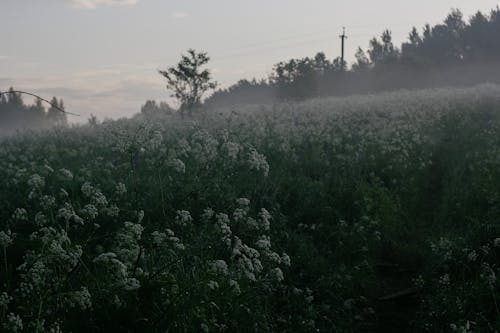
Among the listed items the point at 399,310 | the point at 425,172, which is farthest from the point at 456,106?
the point at 399,310

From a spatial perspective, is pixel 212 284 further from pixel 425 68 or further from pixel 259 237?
pixel 425 68

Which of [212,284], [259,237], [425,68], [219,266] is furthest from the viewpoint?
[425,68]

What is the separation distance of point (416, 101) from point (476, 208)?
16689mm

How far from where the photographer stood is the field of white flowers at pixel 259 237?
18.0 feet

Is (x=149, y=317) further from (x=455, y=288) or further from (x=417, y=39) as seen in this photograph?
(x=417, y=39)

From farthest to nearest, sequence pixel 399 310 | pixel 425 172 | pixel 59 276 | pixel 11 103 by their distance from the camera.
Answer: pixel 11 103 → pixel 425 172 → pixel 399 310 → pixel 59 276

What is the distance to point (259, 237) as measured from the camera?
805 cm

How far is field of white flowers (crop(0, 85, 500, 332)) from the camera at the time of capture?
18.0 feet

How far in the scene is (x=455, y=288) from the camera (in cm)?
706

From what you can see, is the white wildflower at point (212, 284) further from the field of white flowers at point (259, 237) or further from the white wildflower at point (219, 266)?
the white wildflower at point (219, 266)

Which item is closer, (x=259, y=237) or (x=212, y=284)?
(x=212, y=284)

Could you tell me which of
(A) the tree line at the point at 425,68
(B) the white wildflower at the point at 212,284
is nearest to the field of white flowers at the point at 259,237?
(B) the white wildflower at the point at 212,284

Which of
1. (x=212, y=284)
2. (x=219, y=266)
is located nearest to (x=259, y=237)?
(x=219, y=266)

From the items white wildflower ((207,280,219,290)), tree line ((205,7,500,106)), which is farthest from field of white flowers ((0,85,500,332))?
tree line ((205,7,500,106))
